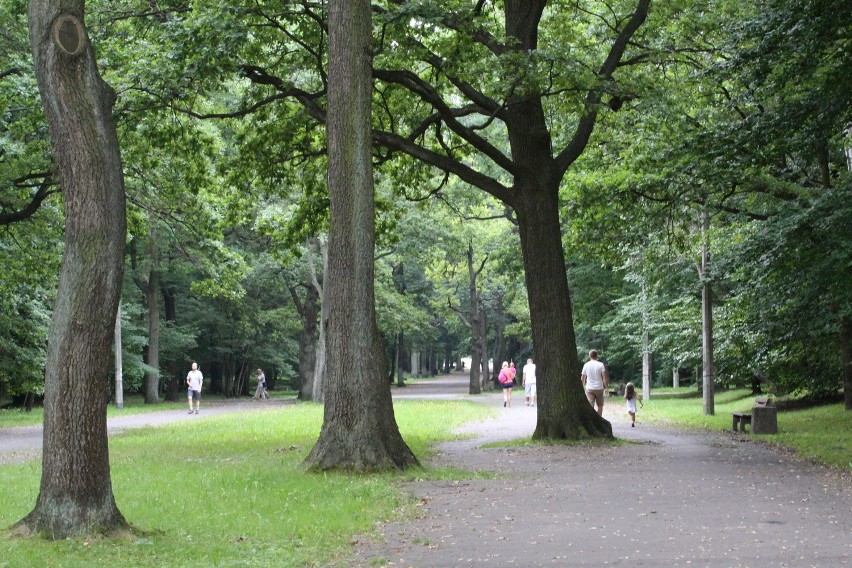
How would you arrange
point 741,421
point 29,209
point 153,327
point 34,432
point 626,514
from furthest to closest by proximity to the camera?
point 153,327 → point 34,432 → point 29,209 → point 741,421 → point 626,514

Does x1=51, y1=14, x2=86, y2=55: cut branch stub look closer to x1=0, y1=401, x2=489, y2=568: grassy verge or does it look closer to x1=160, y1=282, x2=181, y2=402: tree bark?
x1=0, y1=401, x2=489, y2=568: grassy verge

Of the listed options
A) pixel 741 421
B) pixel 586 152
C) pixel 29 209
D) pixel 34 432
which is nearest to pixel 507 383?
pixel 586 152

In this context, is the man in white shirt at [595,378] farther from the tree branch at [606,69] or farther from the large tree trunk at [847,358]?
the large tree trunk at [847,358]

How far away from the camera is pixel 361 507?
1008cm

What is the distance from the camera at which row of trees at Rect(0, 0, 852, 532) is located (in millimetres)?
13211

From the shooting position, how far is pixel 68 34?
835 cm

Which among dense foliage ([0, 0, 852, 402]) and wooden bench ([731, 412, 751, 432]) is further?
wooden bench ([731, 412, 751, 432])

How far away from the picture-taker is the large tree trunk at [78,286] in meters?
8.06

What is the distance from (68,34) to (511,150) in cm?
1162

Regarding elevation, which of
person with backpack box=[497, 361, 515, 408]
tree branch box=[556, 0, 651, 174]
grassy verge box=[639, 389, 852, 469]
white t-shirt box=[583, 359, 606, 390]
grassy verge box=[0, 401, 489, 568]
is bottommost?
grassy verge box=[0, 401, 489, 568]

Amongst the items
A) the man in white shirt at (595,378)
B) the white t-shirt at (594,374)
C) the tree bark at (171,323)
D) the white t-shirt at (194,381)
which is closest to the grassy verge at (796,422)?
the man in white shirt at (595,378)

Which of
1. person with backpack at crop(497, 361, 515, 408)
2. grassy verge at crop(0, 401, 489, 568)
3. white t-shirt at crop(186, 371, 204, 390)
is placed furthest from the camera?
person with backpack at crop(497, 361, 515, 408)

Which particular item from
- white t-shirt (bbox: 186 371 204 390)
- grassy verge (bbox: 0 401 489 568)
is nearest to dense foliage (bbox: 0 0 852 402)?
white t-shirt (bbox: 186 371 204 390)

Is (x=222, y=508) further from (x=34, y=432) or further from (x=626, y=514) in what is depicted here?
(x=34, y=432)
